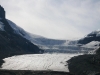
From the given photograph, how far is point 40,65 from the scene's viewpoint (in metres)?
95.4

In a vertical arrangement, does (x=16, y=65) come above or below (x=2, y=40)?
below

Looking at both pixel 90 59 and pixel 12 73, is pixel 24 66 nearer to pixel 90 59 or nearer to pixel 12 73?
pixel 12 73

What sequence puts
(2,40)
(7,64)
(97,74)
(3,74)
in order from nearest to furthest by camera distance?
(97,74) → (3,74) → (7,64) → (2,40)

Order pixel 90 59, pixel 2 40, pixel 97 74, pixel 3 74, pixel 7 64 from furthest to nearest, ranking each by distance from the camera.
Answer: pixel 2 40 → pixel 7 64 → pixel 90 59 → pixel 3 74 → pixel 97 74

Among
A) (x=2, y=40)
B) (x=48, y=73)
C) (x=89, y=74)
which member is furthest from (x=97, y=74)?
(x=2, y=40)

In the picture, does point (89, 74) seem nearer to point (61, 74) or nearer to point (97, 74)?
point (97, 74)

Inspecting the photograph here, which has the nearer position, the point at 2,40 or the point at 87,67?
the point at 87,67

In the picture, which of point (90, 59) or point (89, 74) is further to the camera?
point (90, 59)

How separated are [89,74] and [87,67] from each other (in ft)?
24.0

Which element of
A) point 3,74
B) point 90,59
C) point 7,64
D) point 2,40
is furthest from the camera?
point 2,40

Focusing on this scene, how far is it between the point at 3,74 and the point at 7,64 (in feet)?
66.5

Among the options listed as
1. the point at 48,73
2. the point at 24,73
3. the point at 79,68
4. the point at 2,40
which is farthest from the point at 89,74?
the point at 2,40

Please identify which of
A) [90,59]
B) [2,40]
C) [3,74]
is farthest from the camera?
[2,40]

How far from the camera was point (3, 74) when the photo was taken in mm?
77500
